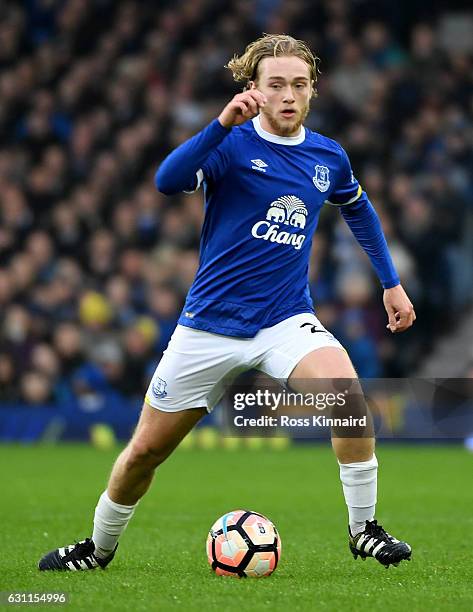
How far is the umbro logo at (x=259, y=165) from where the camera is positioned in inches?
229

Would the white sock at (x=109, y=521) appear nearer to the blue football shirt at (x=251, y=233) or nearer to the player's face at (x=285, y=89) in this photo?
the blue football shirt at (x=251, y=233)

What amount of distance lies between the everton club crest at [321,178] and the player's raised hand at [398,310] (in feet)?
2.25

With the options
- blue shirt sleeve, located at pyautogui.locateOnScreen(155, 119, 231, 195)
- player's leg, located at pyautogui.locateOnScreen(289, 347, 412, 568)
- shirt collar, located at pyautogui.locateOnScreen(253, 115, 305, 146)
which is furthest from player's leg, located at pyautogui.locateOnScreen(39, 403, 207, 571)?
shirt collar, located at pyautogui.locateOnScreen(253, 115, 305, 146)

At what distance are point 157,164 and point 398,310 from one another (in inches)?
491

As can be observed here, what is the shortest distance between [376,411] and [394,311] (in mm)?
8491

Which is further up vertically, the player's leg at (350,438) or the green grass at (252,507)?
the player's leg at (350,438)

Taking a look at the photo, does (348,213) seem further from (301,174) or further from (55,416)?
(55,416)

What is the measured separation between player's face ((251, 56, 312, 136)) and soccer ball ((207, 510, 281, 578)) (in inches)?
→ 75.4

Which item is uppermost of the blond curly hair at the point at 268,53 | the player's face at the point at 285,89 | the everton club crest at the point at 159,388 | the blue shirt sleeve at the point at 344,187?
the blond curly hair at the point at 268,53

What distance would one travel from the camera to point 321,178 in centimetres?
602

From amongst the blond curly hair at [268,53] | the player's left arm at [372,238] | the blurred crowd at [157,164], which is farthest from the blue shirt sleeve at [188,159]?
the blurred crowd at [157,164]

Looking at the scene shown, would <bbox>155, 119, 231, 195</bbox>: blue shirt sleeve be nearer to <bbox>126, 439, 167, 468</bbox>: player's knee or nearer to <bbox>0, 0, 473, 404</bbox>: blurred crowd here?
<bbox>126, 439, 167, 468</bbox>: player's knee

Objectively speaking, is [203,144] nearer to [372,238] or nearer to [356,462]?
[372,238]

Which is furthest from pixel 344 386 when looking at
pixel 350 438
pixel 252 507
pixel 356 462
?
pixel 252 507
